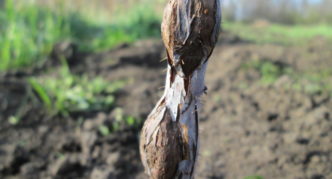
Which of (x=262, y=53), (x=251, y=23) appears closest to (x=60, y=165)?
(x=262, y=53)

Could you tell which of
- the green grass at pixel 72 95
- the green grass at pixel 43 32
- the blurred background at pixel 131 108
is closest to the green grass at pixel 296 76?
the blurred background at pixel 131 108

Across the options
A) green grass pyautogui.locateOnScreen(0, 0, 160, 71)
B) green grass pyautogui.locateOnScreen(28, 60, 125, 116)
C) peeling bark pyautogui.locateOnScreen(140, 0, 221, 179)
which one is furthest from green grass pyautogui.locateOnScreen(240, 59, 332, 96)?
peeling bark pyautogui.locateOnScreen(140, 0, 221, 179)

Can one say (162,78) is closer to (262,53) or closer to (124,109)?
(124,109)

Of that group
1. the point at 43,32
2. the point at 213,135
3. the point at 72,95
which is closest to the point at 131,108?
the point at 72,95

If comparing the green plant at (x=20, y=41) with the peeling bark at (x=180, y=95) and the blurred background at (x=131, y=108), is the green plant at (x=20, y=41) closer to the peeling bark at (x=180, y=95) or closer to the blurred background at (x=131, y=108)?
the blurred background at (x=131, y=108)

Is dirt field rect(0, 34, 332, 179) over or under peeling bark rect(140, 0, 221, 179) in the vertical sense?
under

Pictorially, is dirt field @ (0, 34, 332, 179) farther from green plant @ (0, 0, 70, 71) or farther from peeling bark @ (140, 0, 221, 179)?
peeling bark @ (140, 0, 221, 179)

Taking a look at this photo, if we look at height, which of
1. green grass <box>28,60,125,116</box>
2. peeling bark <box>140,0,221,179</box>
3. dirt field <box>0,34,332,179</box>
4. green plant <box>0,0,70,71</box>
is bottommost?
dirt field <box>0,34,332,179</box>
